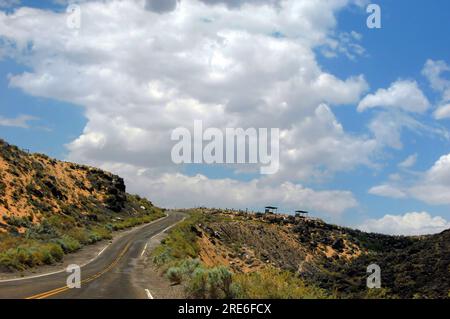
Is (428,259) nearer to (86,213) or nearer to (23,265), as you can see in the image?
(23,265)

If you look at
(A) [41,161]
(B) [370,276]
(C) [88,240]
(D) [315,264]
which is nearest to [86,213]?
(A) [41,161]

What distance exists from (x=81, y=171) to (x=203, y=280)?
74681 millimetres

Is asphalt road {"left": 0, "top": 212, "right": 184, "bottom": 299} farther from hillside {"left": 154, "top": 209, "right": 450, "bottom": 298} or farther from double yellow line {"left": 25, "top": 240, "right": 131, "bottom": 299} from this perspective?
hillside {"left": 154, "top": 209, "right": 450, "bottom": 298}

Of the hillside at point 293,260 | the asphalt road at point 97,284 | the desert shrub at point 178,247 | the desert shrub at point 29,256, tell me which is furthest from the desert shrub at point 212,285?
the desert shrub at point 29,256

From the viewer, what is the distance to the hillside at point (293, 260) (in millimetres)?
19078

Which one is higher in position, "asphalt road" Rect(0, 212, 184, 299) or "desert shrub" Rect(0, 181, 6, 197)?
"desert shrub" Rect(0, 181, 6, 197)

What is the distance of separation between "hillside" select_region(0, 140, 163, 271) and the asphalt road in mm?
3623

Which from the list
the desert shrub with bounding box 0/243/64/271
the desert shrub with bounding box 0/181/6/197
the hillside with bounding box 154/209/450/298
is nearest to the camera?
the hillside with bounding box 154/209/450/298

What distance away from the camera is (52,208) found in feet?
204

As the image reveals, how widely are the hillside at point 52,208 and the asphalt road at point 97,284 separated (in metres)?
3.62

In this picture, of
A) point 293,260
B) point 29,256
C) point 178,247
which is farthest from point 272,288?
point 293,260

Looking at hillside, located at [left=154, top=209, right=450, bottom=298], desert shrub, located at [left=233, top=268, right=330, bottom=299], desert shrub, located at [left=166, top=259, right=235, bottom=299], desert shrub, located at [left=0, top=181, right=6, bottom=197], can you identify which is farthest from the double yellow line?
desert shrub, located at [left=0, top=181, right=6, bottom=197]

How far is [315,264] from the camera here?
7619cm

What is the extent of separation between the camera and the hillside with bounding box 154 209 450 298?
19.1 metres
